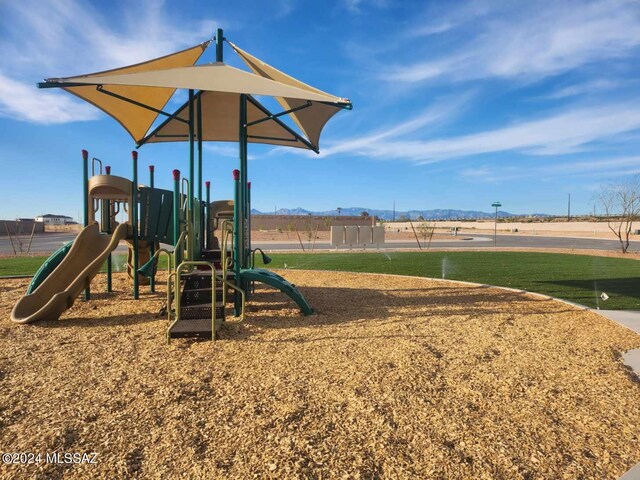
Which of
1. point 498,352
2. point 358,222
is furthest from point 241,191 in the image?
point 358,222

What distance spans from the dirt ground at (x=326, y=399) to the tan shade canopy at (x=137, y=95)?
4258 mm

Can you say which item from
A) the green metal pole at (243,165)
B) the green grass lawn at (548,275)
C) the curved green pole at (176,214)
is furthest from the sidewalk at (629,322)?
the curved green pole at (176,214)

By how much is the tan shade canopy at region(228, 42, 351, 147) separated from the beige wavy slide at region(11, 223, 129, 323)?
12.7 ft

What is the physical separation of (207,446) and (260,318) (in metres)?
3.65

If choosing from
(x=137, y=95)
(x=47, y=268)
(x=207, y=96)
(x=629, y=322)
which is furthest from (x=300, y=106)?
(x=629, y=322)

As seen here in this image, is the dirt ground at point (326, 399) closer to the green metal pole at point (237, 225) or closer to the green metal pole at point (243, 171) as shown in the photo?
the green metal pole at point (237, 225)

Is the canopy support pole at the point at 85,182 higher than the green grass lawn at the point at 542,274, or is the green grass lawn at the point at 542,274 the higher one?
the canopy support pole at the point at 85,182

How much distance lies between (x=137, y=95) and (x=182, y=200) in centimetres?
255

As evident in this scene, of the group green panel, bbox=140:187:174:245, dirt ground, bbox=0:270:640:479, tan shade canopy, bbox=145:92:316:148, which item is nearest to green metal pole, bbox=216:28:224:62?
tan shade canopy, bbox=145:92:316:148

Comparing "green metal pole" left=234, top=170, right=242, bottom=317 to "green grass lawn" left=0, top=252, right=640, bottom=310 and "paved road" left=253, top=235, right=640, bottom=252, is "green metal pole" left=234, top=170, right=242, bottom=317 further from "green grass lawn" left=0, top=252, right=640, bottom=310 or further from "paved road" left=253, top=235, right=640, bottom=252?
"paved road" left=253, top=235, right=640, bottom=252

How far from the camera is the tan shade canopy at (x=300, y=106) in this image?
23.5 ft

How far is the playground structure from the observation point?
5.44m

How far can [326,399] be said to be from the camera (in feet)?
11.2

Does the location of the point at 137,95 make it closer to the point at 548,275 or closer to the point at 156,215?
the point at 156,215
